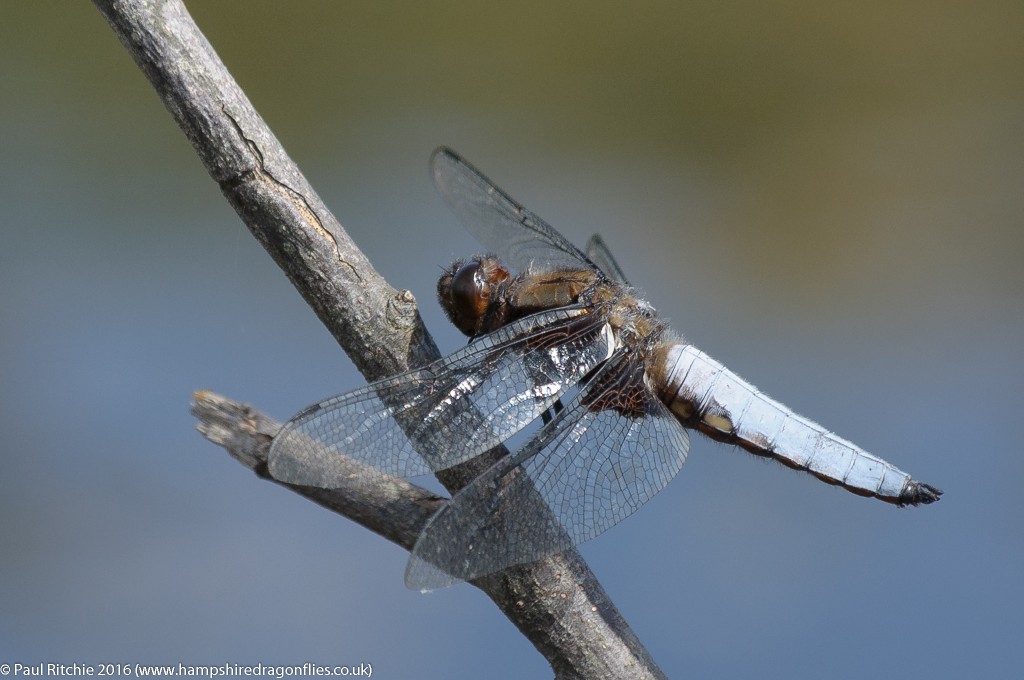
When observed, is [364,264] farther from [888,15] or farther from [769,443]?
[888,15]

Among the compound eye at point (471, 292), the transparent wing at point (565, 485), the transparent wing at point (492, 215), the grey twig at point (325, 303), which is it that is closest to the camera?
the grey twig at point (325, 303)

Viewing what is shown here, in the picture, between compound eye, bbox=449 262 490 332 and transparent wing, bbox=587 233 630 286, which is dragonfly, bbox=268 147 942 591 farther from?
transparent wing, bbox=587 233 630 286

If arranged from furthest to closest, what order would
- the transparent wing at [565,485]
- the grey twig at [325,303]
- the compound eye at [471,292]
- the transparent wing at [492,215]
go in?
1. the transparent wing at [492,215]
2. the compound eye at [471,292]
3. the transparent wing at [565,485]
4. the grey twig at [325,303]

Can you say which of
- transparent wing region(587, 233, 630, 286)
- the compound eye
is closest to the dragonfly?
the compound eye

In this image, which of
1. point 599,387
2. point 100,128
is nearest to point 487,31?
point 100,128

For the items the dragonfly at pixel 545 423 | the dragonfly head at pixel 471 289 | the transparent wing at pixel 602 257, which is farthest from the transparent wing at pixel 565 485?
the transparent wing at pixel 602 257

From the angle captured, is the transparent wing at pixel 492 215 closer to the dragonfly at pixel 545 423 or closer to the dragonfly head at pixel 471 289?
the dragonfly at pixel 545 423
